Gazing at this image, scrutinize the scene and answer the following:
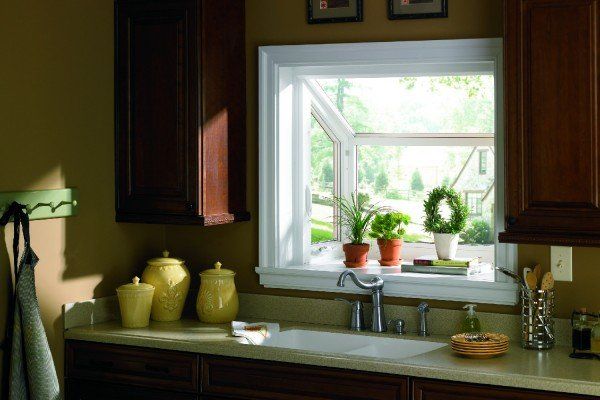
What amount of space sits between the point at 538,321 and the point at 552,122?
0.73m

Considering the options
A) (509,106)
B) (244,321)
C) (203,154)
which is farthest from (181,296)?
(509,106)

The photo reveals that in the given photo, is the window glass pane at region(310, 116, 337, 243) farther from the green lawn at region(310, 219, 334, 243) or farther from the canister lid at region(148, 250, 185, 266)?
the canister lid at region(148, 250, 185, 266)

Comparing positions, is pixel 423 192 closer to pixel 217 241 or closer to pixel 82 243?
pixel 217 241

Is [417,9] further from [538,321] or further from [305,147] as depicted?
[538,321]

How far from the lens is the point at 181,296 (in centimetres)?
387

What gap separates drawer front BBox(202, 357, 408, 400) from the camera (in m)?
3.12

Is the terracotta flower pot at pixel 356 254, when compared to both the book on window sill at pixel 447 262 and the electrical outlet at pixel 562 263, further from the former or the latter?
the electrical outlet at pixel 562 263

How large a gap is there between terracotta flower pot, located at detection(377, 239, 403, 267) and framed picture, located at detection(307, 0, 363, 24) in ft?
3.19

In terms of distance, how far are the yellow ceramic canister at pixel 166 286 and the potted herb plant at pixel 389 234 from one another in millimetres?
867

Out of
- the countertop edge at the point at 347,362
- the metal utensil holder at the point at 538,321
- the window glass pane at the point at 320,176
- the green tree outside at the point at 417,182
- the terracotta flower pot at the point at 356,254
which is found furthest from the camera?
the window glass pane at the point at 320,176

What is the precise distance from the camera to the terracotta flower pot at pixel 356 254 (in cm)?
396

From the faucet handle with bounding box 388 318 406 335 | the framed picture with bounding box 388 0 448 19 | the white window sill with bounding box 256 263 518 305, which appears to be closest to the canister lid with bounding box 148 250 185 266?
the white window sill with bounding box 256 263 518 305

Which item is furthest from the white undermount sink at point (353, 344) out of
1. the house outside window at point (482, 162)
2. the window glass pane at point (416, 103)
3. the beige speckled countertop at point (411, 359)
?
the window glass pane at point (416, 103)

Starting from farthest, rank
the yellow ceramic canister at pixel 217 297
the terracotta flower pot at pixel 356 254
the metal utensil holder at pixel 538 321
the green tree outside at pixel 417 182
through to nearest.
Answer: the green tree outside at pixel 417 182, the terracotta flower pot at pixel 356 254, the yellow ceramic canister at pixel 217 297, the metal utensil holder at pixel 538 321
